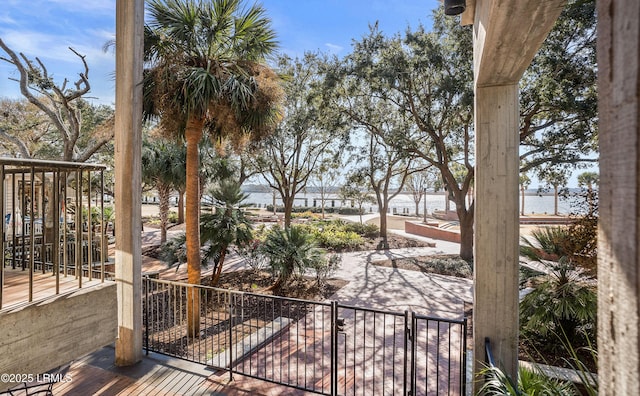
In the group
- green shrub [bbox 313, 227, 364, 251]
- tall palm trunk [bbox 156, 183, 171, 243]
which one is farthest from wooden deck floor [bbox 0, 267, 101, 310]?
green shrub [bbox 313, 227, 364, 251]

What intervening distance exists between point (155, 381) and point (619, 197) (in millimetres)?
4403

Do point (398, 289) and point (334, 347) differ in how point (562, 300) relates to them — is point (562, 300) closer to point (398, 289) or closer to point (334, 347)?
point (334, 347)

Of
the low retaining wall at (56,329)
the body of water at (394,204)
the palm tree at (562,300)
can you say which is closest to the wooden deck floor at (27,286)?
the low retaining wall at (56,329)

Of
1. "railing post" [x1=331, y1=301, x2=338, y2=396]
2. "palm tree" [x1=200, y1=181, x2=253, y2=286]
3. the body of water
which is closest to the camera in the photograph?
"railing post" [x1=331, y1=301, x2=338, y2=396]

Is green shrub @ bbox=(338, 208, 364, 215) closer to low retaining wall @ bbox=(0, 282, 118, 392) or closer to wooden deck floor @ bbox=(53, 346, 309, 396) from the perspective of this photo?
wooden deck floor @ bbox=(53, 346, 309, 396)

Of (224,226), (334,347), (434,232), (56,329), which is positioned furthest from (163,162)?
(434,232)

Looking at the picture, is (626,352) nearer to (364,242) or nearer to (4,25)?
(4,25)

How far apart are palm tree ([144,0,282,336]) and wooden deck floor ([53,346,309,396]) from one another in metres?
0.92

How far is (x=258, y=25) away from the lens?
5289 mm

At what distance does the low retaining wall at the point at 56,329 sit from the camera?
81.8 inches

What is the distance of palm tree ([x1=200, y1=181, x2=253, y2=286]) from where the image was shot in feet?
21.9

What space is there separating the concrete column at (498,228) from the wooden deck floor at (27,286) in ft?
10.9

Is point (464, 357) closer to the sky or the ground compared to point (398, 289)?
closer to the sky

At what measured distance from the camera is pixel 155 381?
356 centimetres
